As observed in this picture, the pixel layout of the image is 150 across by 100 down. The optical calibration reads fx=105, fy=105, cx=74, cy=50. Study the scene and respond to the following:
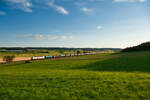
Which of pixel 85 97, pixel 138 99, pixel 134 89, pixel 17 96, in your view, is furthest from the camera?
pixel 134 89

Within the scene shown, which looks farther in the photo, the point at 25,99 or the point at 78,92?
the point at 78,92

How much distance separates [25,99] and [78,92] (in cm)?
321

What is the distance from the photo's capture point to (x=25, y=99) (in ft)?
20.3

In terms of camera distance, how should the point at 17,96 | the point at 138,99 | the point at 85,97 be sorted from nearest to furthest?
1. the point at 138,99
2. the point at 85,97
3. the point at 17,96

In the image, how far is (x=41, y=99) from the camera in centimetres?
614

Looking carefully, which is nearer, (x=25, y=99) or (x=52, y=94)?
(x=25, y=99)

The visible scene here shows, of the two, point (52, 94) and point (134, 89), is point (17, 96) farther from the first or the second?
point (134, 89)

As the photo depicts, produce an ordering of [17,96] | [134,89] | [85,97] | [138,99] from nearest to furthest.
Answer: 1. [138,99]
2. [85,97]
3. [17,96]
4. [134,89]

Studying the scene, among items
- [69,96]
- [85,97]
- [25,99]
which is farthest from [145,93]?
[25,99]

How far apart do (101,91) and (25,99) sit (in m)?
4.68

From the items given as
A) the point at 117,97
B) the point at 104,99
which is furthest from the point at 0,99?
the point at 117,97

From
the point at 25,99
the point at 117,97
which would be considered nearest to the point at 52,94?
the point at 25,99

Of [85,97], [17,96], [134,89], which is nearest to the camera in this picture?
[85,97]

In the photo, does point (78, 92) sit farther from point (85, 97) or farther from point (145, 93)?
point (145, 93)
